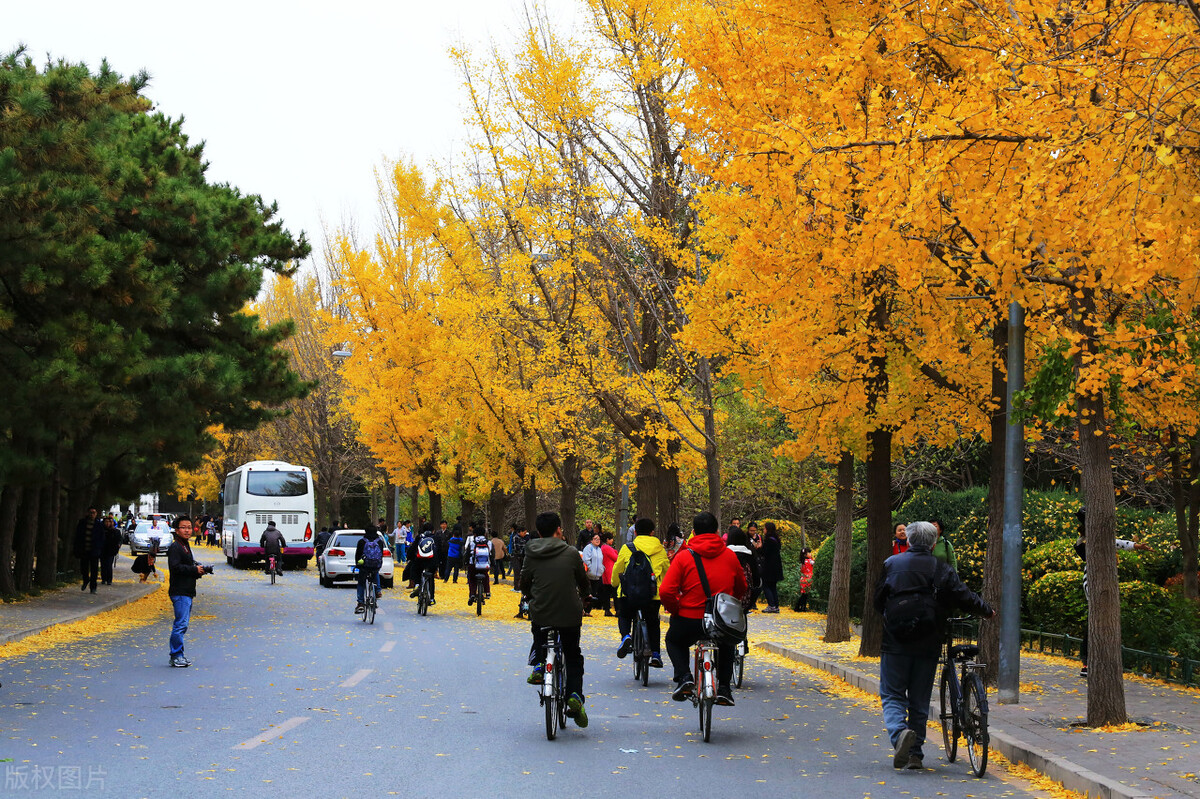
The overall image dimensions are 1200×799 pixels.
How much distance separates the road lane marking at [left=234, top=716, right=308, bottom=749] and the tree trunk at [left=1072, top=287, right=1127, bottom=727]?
673cm

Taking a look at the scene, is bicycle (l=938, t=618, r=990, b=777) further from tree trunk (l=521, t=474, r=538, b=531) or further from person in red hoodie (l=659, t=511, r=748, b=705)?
tree trunk (l=521, t=474, r=538, b=531)

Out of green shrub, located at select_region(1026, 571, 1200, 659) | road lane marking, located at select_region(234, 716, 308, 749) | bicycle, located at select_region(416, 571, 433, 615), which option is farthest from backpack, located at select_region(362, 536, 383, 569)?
road lane marking, located at select_region(234, 716, 308, 749)

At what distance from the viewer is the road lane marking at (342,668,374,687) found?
530 inches

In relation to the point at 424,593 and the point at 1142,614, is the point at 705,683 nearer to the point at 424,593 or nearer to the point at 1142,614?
the point at 1142,614

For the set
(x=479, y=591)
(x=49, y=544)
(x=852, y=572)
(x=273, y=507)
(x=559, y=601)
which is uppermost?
(x=273, y=507)

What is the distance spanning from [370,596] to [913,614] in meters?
14.9

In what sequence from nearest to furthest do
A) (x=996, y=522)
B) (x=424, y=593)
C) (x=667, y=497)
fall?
(x=996, y=522), (x=424, y=593), (x=667, y=497)

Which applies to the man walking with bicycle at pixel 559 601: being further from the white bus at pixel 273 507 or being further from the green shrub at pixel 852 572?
the white bus at pixel 273 507

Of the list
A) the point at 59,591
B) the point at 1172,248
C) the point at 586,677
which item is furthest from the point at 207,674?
the point at 59,591

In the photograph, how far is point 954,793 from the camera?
820cm

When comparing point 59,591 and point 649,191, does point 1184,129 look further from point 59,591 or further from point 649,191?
point 59,591

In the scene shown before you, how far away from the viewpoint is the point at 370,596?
2256cm

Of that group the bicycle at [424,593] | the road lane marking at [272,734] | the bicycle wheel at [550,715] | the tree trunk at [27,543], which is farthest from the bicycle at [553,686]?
the tree trunk at [27,543]

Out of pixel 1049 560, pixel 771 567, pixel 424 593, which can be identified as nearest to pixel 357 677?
pixel 1049 560
